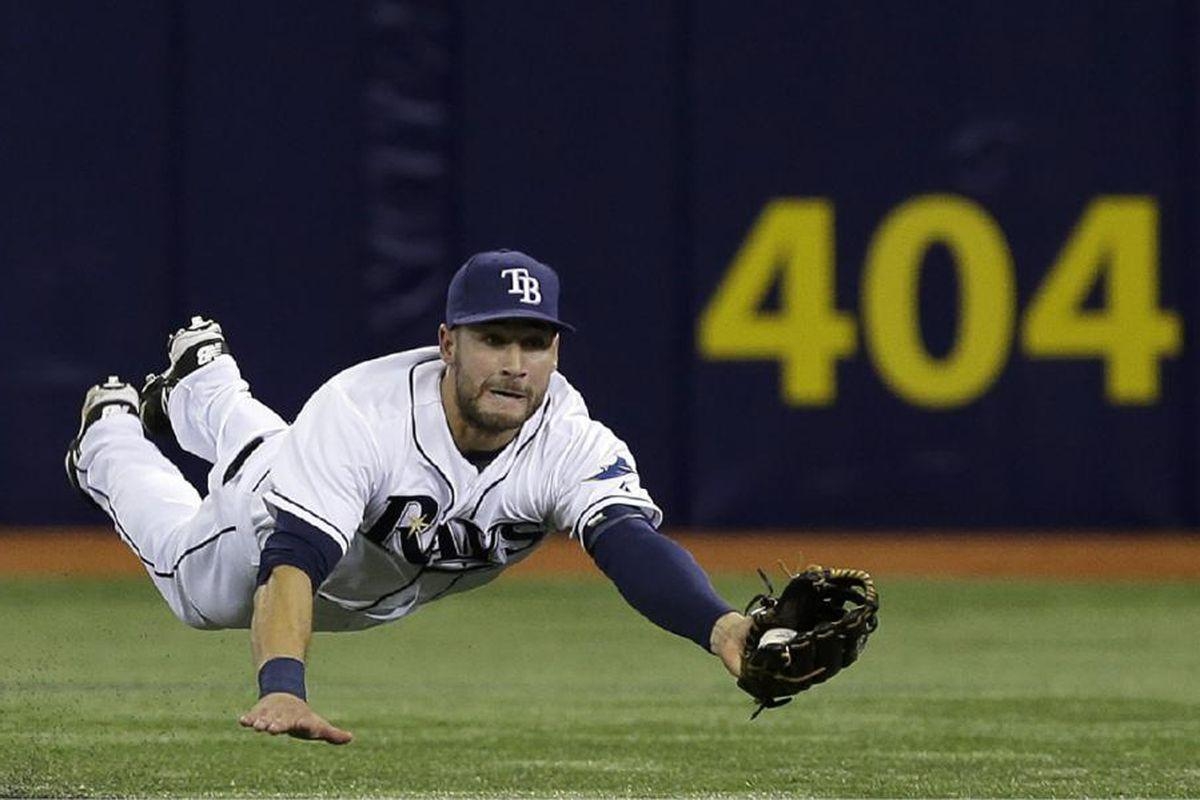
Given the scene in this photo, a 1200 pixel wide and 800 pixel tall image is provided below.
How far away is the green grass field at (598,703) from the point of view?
6.18 meters

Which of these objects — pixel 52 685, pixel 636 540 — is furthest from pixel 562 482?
Answer: pixel 52 685

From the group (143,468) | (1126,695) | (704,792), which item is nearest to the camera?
(704,792)

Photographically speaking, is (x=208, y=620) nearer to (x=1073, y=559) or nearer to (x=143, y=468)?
(x=143, y=468)

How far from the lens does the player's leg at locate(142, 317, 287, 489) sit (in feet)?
21.5

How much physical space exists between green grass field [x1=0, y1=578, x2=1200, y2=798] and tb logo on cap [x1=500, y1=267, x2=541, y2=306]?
130cm

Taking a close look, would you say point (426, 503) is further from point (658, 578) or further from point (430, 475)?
point (658, 578)

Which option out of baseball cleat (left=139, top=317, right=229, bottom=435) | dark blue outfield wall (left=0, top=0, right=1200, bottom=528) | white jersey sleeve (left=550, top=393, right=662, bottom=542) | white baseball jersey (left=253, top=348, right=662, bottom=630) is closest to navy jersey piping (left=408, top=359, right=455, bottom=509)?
white baseball jersey (left=253, top=348, right=662, bottom=630)

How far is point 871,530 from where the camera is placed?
11727mm

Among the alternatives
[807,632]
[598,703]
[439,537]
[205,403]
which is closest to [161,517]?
[205,403]

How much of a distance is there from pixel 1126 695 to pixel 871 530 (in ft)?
12.5

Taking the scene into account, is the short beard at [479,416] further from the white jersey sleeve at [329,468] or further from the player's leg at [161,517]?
the player's leg at [161,517]

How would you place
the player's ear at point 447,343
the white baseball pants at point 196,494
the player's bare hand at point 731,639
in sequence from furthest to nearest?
1. the white baseball pants at point 196,494
2. the player's ear at point 447,343
3. the player's bare hand at point 731,639

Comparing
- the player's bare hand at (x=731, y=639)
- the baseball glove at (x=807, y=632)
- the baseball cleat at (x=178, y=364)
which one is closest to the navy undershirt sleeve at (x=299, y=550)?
the player's bare hand at (x=731, y=639)

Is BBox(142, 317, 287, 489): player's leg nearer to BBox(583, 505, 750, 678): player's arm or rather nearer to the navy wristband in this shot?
BBox(583, 505, 750, 678): player's arm
